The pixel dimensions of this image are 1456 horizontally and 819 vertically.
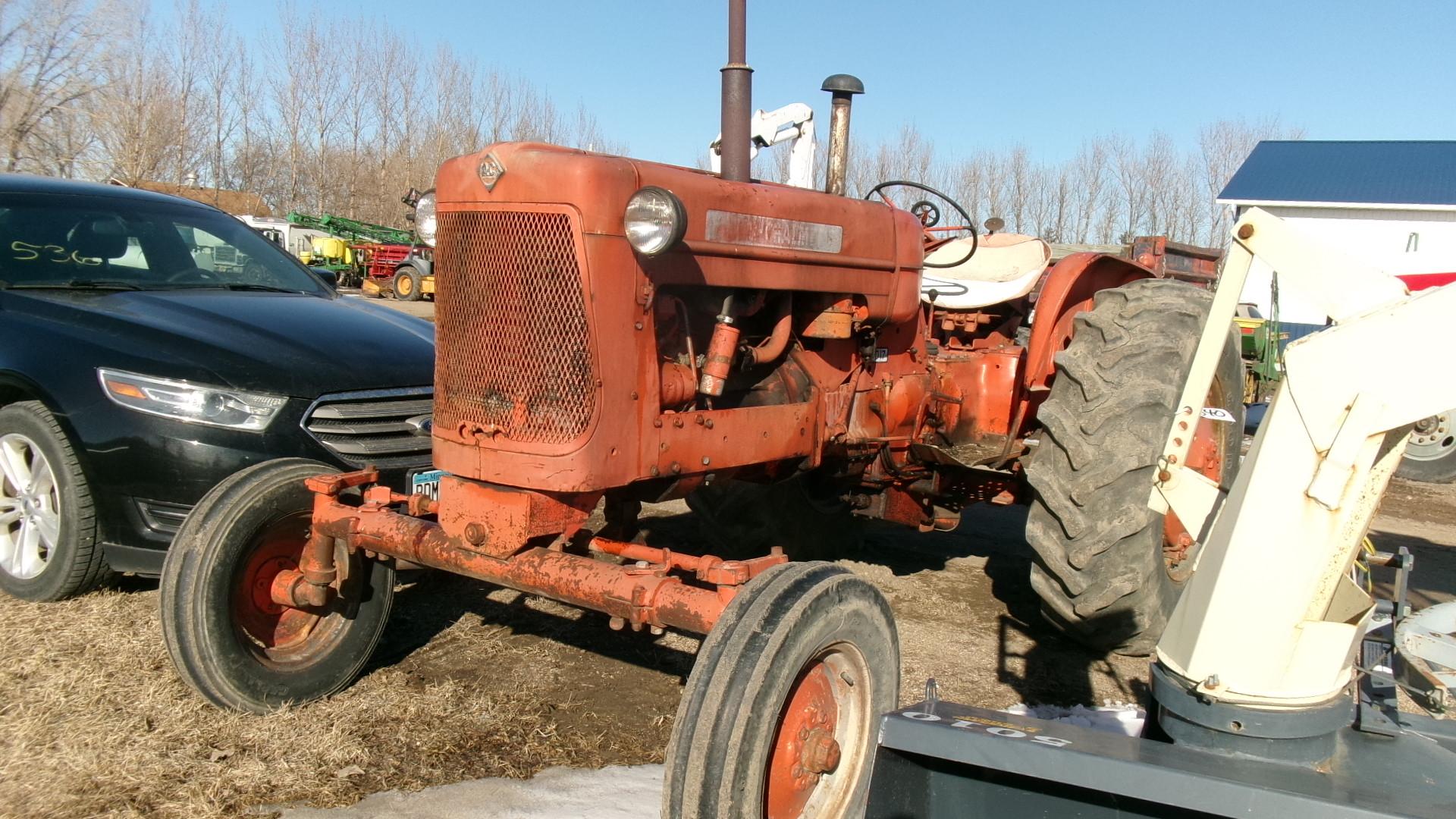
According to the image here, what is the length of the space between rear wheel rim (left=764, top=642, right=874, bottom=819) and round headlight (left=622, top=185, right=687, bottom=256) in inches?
43.8

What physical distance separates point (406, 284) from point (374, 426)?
23724mm

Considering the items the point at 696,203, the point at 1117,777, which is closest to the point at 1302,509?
the point at 1117,777

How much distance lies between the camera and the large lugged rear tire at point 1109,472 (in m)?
3.70

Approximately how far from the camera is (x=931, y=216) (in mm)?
4492

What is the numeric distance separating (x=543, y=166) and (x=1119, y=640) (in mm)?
2734

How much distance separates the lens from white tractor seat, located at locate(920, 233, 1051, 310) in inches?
198

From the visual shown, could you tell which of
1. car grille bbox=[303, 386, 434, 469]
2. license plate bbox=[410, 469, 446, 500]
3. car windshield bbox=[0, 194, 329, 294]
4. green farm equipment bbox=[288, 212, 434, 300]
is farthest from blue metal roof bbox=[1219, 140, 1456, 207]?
license plate bbox=[410, 469, 446, 500]

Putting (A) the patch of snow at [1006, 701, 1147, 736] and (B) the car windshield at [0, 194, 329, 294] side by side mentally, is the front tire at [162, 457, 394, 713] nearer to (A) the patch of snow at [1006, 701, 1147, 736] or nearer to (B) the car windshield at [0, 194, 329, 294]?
(B) the car windshield at [0, 194, 329, 294]

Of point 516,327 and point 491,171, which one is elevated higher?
point 491,171

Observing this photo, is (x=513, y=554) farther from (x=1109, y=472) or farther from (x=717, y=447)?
(x=1109, y=472)

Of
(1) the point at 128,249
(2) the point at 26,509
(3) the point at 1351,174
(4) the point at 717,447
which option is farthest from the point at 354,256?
(4) the point at 717,447

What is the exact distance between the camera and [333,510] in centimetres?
318

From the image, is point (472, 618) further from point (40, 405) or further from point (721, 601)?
point (721, 601)

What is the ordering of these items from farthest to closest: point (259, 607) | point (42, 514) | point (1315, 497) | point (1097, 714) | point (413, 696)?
1. point (42, 514)
2. point (1097, 714)
3. point (413, 696)
4. point (259, 607)
5. point (1315, 497)
